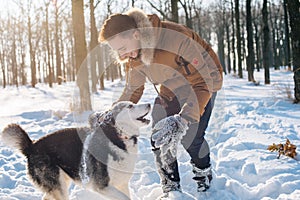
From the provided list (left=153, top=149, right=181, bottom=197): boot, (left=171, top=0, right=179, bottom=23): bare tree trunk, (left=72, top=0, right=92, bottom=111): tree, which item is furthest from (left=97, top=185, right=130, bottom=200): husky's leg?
(left=171, top=0, right=179, bottom=23): bare tree trunk

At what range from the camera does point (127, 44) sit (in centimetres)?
283

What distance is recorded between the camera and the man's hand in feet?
8.66

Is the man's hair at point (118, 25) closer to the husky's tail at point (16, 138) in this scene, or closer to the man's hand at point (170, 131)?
the man's hand at point (170, 131)

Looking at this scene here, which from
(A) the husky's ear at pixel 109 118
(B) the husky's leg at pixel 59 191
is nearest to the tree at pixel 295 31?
(A) the husky's ear at pixel 109 118

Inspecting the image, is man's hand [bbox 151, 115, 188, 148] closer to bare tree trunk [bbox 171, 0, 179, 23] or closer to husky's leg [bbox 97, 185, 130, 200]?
husky's leg [bbox 97, 185, 130, 200]

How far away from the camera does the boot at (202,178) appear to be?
3525 millimetres

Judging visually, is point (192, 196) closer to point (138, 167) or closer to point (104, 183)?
point (104, 183)

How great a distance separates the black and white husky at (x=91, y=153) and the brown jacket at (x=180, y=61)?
42 centimetres

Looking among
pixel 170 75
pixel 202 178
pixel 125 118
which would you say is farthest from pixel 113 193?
pixel 170 75

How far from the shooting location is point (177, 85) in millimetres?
3189

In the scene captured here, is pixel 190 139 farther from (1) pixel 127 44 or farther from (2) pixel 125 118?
(1) pixel 127 44

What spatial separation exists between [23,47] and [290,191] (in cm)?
4018

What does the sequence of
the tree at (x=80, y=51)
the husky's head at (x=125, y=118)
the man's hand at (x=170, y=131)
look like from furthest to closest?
1. the tree at (x=80, y=51)
2. the husky's head at (x=125, y=118)
3. the man's hand at (x=170, y=131)

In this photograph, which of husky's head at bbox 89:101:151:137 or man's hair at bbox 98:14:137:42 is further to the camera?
husky's head at bbox 89:101:151:137
